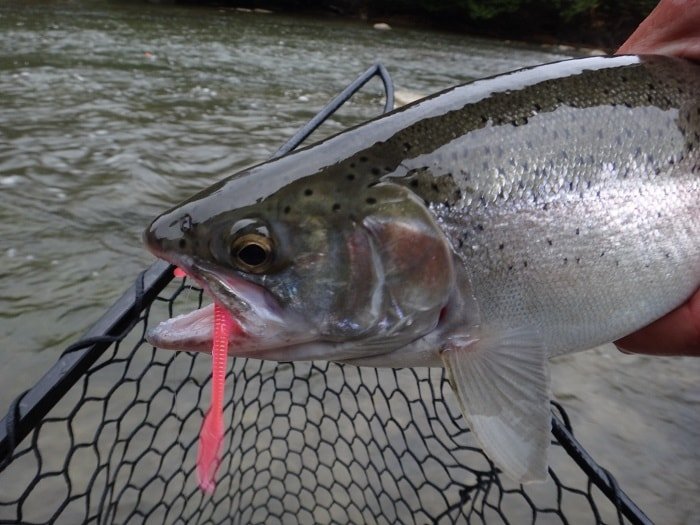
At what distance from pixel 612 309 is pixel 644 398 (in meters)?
2.28

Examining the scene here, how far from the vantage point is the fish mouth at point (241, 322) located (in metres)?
1.30

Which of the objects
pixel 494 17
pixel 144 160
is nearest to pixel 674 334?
pixel 144 160

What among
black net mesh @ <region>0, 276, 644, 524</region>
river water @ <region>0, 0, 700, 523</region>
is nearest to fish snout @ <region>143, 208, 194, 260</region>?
black net mesh @ <region>0, 276, 644, 524</region>

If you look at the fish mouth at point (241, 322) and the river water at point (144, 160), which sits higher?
the fish mouth at point (241, 322)

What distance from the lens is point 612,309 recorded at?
1521 mm

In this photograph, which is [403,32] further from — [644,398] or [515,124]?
[515,124]

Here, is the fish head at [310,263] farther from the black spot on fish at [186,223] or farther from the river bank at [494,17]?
the river bank at [494,17]

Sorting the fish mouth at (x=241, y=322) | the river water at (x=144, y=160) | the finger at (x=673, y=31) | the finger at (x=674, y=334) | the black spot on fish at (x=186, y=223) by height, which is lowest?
the river water at (x=144, y=160)

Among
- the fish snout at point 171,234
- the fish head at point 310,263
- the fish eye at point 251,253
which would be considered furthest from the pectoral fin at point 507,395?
the fish snout at point 171,234

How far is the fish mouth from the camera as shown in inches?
51.3

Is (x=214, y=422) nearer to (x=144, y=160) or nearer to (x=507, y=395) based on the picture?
(x=507, y=395)

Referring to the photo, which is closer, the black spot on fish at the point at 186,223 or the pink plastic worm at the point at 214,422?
the pink plastic worm at the point at 214,422

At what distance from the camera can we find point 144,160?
19.6 ft

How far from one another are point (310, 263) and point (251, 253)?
0.42ft
